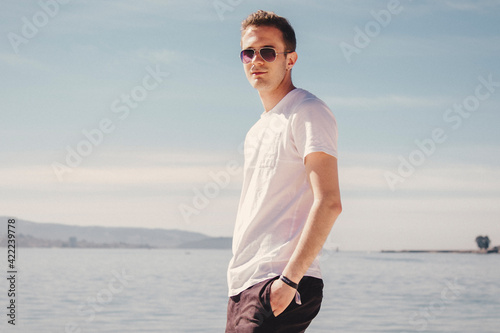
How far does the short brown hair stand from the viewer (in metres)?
2.42

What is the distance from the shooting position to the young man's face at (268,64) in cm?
241

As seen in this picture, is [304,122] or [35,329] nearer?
[304,122]

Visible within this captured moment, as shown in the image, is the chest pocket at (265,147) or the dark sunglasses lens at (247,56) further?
the dark sunglasses lens at (247,56)

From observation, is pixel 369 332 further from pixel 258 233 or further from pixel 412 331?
pixel 258 233

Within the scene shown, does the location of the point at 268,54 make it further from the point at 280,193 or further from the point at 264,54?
the point at 280,193

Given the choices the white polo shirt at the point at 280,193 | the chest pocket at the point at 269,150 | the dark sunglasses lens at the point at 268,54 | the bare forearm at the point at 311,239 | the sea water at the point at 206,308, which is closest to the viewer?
the bare forearm at the point at 311,239

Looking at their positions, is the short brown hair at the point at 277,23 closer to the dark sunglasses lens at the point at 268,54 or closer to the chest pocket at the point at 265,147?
the dark sunglasses lens at the point at 268,54

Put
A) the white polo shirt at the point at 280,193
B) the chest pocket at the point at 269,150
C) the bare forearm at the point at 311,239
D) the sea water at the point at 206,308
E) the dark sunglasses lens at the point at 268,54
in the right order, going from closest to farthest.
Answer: the bare forearm at the point at 311,239 → the white polo shirt at the point at 280,193 → the chest pocket at the point at 269,150 → the dark sunglasses lens at the point at 268,54 → the sea water at the point at 206,308

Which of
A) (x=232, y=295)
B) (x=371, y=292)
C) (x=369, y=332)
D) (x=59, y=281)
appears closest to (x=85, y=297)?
(x=59, y=281)

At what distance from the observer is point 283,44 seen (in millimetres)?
2432

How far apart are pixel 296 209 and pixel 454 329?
724 inches

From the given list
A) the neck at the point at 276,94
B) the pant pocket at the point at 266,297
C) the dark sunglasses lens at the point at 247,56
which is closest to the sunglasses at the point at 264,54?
the dark sunglasses lens at the point at 247,56

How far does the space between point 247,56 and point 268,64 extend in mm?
119

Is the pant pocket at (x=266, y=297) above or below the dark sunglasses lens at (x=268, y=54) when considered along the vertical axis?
below
